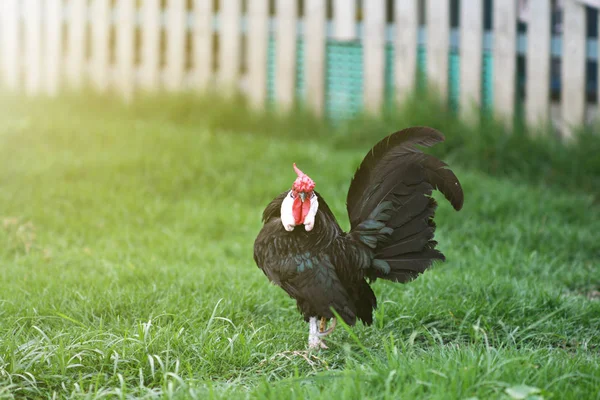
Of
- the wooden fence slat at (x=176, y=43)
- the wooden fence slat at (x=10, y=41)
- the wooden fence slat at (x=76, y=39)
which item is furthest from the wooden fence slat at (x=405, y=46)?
the wooden fence slat at (x=10, y=41)

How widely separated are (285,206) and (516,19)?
16.4 ft

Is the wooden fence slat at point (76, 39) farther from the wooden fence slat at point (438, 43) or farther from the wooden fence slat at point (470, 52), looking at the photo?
the wooden fence slat at point (470, 52)

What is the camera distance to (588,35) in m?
7.00

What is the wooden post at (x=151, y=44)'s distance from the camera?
7.85 meters

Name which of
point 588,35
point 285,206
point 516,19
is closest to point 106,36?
point 516,19

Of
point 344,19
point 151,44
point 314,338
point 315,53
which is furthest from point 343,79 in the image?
point 314,338

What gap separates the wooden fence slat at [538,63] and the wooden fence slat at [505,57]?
0.49 feet

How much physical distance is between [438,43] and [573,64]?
1291 mm

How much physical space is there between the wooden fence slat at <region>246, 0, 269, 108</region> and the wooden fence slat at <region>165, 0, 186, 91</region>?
764mm

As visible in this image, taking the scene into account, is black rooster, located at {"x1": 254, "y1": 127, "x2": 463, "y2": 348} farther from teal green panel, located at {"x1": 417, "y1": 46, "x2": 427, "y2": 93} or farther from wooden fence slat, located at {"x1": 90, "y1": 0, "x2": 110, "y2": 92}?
wooden fence slat, located at {"x1": 90, "y1": 0, "x2": 110, "y2": 92}

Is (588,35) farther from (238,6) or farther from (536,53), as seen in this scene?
(238,6)

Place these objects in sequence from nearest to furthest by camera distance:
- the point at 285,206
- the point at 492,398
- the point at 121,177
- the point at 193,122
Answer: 1. the point at 492,398
2. the point at 285,206
3. the point at 121,177
4. the point at 193,122

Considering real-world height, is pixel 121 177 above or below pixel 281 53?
below

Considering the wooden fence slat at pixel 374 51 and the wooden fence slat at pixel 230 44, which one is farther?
the wooden fence slat at pixel 230 44
